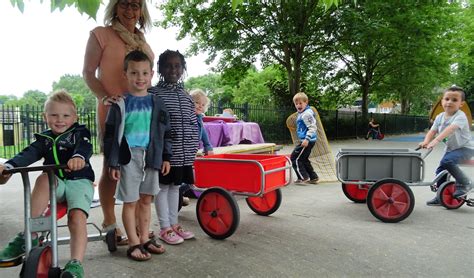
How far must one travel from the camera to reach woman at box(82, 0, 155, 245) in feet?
10.8

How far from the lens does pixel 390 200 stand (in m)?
4.59

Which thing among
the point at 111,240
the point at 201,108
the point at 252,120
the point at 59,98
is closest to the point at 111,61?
the point at 59,98

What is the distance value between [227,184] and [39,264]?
204 cm

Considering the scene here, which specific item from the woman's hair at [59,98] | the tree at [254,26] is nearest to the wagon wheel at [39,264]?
the woman's hair at [59,98]

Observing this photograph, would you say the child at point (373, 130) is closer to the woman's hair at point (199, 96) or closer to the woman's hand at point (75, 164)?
the woman's hair at point (199, 96)

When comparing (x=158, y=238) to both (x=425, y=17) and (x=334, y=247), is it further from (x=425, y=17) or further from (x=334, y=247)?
(x=425, y=17)

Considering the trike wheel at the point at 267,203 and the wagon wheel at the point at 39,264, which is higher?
the wagon wheel at the point at 39,264

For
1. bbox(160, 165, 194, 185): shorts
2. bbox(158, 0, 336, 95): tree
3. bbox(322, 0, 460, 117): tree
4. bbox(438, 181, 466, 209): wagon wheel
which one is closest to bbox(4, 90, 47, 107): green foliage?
bbox(160, 165, 194, 185): shorts

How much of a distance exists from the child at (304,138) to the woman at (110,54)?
3.95 m

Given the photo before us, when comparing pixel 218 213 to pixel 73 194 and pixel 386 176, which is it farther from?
pixel 386 176

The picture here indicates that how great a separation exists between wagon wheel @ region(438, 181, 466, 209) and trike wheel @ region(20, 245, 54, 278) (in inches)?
184

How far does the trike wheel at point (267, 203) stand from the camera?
15.6ft

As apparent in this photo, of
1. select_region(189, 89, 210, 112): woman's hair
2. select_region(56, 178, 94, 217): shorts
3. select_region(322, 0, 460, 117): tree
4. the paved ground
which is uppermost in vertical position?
select_region(322, 0, 460, 117): tree

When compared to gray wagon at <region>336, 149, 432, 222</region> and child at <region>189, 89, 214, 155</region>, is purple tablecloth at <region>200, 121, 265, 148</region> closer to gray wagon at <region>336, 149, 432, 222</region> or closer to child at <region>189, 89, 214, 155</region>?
child at <region>189, 89, 214, 155</region>
